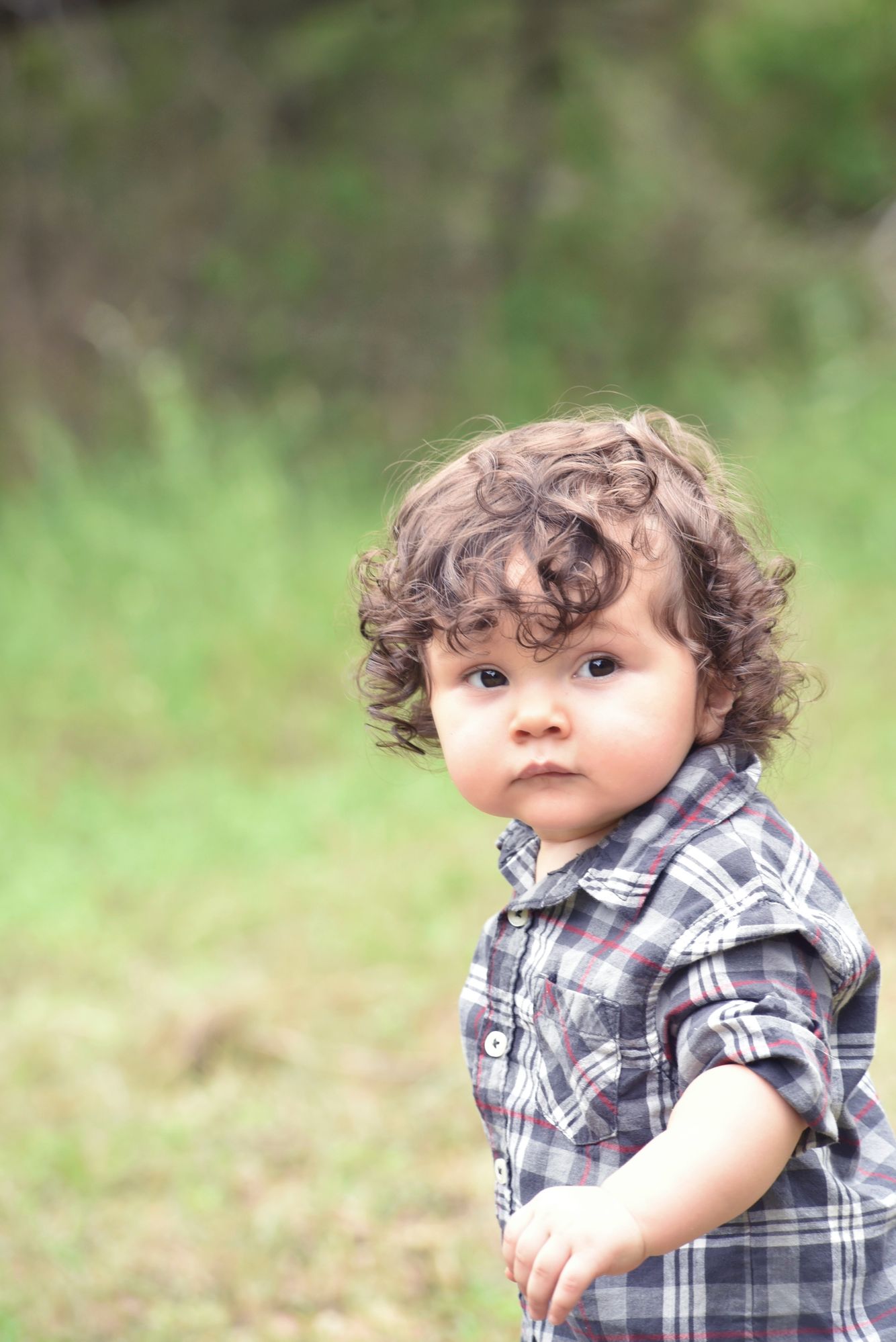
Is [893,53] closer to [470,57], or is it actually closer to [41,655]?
[470,57]

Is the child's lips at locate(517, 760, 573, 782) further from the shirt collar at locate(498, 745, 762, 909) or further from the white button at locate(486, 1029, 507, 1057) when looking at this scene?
the white button at locate(486, 1029, 507, 1057)

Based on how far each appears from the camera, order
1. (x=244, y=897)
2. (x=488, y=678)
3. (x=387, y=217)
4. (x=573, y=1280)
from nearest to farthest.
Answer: (x=573, y=1280) < (x=488, y=678) < (x=244, y=897) < (x=387, y=217)

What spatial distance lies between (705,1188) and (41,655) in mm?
5139

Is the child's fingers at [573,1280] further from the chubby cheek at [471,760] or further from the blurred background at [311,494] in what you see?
the blurred background at [311,494]

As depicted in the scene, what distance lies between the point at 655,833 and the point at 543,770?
0.12m

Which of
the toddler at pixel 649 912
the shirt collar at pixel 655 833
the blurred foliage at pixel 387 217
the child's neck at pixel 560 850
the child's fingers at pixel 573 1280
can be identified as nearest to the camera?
the child's fingers at pixel 573 1280

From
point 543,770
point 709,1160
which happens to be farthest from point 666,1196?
point 543,770

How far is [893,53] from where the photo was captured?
12984 millimetres

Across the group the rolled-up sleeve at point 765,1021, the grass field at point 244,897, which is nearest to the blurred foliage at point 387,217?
the grass field at point 244,897

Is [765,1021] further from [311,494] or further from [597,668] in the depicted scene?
[311,494]

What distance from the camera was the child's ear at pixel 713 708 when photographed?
1.50 meters

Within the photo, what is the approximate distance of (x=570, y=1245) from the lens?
1.14 metres

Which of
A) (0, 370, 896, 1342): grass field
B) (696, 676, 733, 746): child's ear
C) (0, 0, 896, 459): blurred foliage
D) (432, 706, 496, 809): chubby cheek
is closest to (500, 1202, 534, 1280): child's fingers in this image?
(432, 706, 496, 809): chubby cheek

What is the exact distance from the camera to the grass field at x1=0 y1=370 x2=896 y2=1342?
8.47ft
